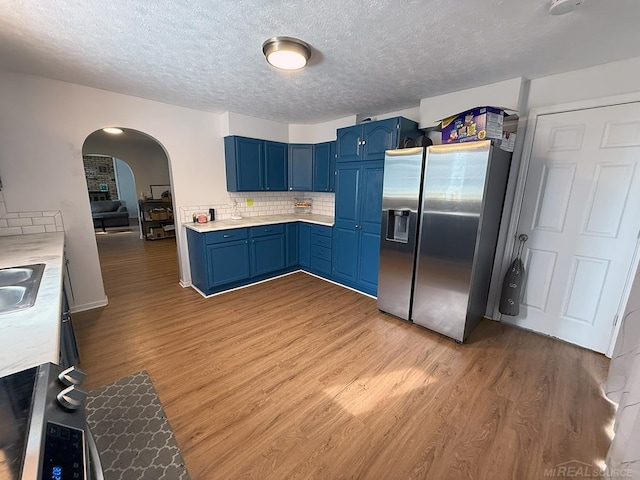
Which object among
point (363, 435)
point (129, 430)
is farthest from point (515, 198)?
point (129, 430)

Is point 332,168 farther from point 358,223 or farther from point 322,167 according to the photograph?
point 358,223

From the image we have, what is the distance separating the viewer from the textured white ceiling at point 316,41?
1.47 metres

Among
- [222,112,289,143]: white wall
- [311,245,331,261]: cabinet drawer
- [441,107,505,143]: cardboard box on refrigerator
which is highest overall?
[222,112,289,143]: white wall

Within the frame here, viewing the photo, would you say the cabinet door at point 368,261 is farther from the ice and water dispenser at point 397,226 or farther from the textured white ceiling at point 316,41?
the textured white ceiling at point 316,41

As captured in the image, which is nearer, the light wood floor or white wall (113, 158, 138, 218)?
the light wood floor

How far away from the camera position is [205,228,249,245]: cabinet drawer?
3213 millimetres

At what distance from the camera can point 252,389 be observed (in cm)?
185

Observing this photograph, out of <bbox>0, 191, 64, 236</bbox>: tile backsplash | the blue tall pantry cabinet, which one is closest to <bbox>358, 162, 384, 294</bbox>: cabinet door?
the blue tall pantry cabinet

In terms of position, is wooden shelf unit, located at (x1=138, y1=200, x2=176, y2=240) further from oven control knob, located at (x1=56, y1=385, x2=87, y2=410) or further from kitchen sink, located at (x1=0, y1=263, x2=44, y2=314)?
oven control knob, located at (x1=56, y1=385, x2=87, y2=410)

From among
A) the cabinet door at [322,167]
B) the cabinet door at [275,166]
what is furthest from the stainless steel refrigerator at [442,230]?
the cabinet door at [275,166]

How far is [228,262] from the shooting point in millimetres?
3400

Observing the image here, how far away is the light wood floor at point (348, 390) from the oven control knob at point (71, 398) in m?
0.99

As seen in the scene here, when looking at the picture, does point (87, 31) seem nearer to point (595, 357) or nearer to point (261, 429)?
point (261, 429)

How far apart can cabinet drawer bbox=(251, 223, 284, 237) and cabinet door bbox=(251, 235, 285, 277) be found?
57 millimetres
